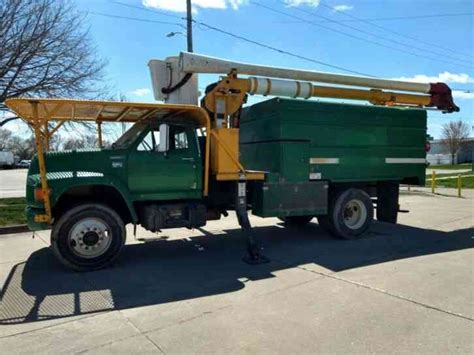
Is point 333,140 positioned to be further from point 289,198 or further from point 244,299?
point 244,299

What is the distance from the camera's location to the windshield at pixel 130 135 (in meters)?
7.45

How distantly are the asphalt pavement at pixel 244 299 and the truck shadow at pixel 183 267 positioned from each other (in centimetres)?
2

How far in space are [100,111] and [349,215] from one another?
538 cm

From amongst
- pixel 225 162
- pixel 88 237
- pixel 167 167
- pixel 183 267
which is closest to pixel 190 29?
pixel 225 162

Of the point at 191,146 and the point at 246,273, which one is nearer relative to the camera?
the point at 246,273

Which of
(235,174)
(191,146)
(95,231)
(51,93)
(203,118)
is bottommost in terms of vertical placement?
(95,231)

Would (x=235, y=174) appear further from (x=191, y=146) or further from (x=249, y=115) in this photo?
(x=249, y=115)

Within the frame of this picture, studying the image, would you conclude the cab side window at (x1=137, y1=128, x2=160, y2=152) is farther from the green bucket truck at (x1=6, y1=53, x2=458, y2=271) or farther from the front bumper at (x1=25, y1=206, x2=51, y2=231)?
the front bumper at (x1=25, y1=206, x2=51, y2=231)

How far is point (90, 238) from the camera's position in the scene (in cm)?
680

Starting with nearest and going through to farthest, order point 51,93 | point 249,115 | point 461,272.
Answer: point 461,272, point 249,115, point 51,93

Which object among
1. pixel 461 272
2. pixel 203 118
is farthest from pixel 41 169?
pixel 461 272

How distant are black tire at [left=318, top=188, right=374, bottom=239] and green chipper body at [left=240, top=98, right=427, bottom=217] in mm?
321

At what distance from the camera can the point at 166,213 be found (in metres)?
7.49

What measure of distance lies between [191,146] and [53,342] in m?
4.21
